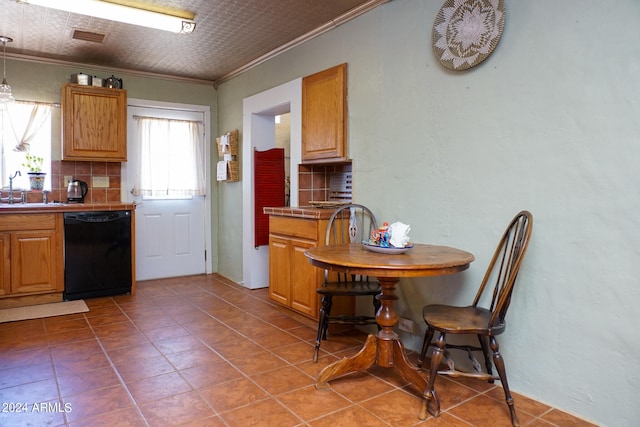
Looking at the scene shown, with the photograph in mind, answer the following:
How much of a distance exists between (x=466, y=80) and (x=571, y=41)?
1.97 ft

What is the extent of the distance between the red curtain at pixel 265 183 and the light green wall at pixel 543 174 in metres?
1.92

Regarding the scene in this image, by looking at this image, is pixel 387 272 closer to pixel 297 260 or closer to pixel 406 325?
pixel 406 325

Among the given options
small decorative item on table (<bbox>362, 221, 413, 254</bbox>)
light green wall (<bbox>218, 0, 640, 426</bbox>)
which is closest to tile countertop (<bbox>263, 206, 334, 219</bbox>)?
light green wall (<bbox>218, 0, 640, 426</bbox>)

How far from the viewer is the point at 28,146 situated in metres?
4.50

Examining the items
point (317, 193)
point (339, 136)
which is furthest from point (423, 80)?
point (317, 193)

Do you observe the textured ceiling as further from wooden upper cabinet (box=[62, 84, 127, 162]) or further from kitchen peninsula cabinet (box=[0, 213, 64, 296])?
kitchen peninsula cabinet (box=[0, 213, 64, 296])

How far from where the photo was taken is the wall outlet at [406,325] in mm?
2932

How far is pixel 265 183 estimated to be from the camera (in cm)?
472

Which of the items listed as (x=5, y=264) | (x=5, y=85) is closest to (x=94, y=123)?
(x=5, y=85)

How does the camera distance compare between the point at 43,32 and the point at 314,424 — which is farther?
the point at 43,32

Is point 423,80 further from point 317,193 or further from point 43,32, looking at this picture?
point 43,32

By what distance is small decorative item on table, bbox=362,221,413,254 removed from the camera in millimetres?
2309

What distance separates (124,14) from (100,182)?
2.26m

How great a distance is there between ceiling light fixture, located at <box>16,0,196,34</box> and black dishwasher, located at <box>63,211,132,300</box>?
6.30 feet
